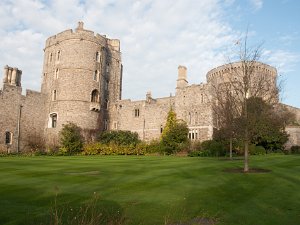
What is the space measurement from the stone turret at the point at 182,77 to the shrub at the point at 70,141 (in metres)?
13.3

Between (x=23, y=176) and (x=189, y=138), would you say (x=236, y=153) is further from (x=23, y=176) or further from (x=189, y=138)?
(x=23, y=176)

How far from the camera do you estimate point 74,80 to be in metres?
40.7

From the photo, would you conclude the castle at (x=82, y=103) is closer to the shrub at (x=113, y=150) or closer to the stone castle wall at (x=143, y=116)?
the stone castle wall at (x=143, y=116)

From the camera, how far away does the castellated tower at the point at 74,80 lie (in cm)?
4053

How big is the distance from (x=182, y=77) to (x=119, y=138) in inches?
424

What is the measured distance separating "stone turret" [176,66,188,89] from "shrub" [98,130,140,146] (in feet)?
Result: 27.4

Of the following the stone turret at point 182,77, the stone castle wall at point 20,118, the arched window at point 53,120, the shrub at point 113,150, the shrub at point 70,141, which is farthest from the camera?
the arched window at point 53,120

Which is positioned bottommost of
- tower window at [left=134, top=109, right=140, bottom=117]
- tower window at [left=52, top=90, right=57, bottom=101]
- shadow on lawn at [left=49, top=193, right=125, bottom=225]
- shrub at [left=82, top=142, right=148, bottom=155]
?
shadow on lawn at [left=49, top=193, right=125, bottom=225]

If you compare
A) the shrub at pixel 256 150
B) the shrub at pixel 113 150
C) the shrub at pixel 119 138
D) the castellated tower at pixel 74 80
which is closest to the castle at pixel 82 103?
the castellated tower at pixel 74 80

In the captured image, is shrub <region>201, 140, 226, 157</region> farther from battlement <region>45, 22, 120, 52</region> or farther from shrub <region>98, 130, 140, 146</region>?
battlement <region>45, 22, 120, 52</region>

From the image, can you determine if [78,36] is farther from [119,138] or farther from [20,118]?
[119,138]

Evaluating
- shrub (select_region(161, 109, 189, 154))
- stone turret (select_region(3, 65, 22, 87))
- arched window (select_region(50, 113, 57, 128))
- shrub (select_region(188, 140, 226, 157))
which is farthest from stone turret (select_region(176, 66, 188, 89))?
stone turret (select_region(3, 65, 22, 87))

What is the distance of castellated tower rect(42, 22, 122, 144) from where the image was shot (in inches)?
1596

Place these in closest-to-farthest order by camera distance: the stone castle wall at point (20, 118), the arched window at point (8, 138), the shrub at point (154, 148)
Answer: the shrub at point (154, 148) < the stone castle wall at point (20, 118) < the arched window at point (8, 138)
